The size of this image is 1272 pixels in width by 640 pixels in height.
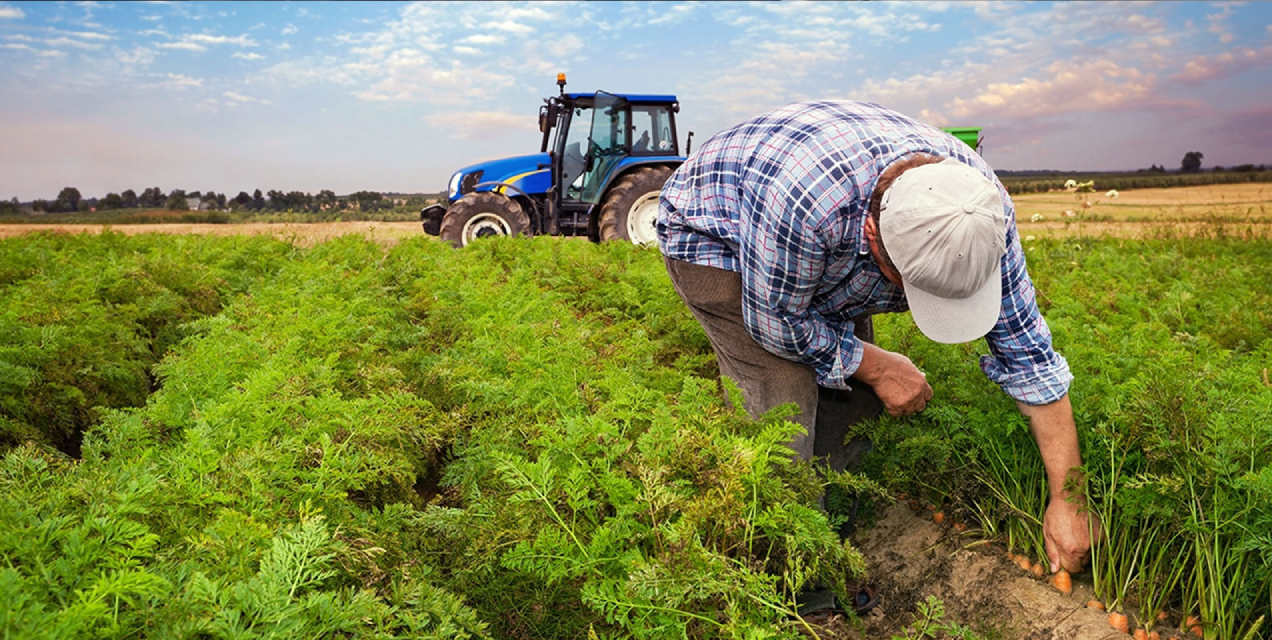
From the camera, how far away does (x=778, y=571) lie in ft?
Result: 8.97

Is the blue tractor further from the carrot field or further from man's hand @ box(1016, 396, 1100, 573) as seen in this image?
man's hand @ box(1016, 396, 1100, 573)

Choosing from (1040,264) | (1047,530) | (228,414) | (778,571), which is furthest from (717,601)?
(1040,264)

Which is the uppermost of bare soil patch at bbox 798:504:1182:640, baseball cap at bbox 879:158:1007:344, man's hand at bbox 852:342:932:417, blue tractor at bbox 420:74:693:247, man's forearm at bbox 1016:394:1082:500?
blue tractor at bbox 420:74:693:247

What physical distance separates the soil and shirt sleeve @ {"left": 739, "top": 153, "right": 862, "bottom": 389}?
3.05 feet

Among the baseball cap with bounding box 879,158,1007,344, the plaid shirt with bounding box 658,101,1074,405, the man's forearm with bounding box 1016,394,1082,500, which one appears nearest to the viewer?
the baseball cap with bounding box 879,158,1007,344

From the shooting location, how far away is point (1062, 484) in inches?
124

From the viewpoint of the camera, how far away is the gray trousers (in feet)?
11.5

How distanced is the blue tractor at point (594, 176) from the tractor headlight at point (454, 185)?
978mm

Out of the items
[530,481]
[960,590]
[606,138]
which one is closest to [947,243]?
[530,481]

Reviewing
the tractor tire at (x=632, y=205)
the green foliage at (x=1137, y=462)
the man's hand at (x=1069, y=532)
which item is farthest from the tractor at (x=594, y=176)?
the man's hand at (x=1069, y=532)

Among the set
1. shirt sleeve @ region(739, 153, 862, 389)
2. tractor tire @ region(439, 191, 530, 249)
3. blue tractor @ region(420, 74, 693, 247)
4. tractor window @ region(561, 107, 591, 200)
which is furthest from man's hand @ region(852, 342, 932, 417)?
tractor tire @ region(439, 191, 530, 249)

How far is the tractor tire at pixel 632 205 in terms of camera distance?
12.0 m

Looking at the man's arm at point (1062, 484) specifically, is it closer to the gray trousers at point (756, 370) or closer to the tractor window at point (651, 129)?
the gray trousers at point (756, 370)

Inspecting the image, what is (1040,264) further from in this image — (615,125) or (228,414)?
(228,414)
